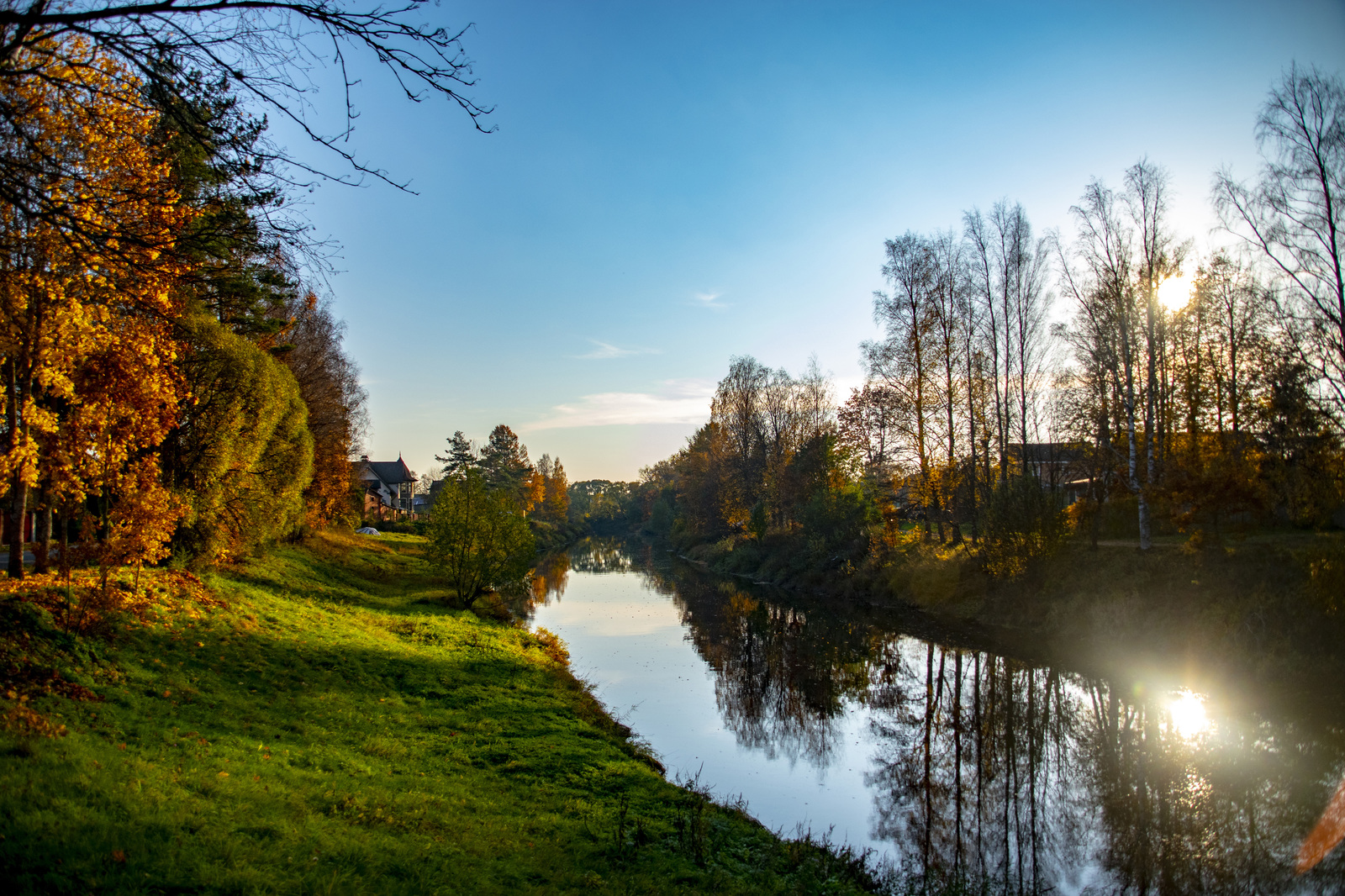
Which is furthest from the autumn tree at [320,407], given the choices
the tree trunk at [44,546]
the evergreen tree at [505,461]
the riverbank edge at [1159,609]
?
the evergreen tree at [505,461]

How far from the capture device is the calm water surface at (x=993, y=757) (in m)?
9.35

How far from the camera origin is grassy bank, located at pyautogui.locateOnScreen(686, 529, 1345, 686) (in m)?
14.7

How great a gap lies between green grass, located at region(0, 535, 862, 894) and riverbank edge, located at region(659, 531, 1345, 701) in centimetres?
1299

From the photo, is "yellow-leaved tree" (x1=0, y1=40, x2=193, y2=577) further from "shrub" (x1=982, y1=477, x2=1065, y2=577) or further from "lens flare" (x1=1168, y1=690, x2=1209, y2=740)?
"shrub" (x1=982, y1=477, x2=1065, y2=577)

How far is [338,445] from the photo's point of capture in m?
35.5

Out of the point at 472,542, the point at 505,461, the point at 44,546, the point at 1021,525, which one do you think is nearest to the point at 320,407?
the point at 472,542

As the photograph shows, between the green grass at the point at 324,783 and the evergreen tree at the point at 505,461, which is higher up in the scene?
the evergreen tree at the point at 505,461

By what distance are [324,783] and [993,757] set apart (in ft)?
40.6

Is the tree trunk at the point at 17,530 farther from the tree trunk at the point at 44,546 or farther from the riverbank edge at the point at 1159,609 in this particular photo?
the riverbank edge at the point at 1159,609

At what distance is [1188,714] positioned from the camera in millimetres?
14141

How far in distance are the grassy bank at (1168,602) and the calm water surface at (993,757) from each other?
1.31 metres

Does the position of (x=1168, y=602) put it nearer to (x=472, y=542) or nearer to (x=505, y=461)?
(x=472, y=542)

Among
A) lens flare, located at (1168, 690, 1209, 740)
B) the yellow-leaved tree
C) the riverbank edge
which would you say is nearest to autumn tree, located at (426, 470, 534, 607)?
the yellow-leaved tree

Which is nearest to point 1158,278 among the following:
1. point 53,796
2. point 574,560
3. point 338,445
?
point 53,796
